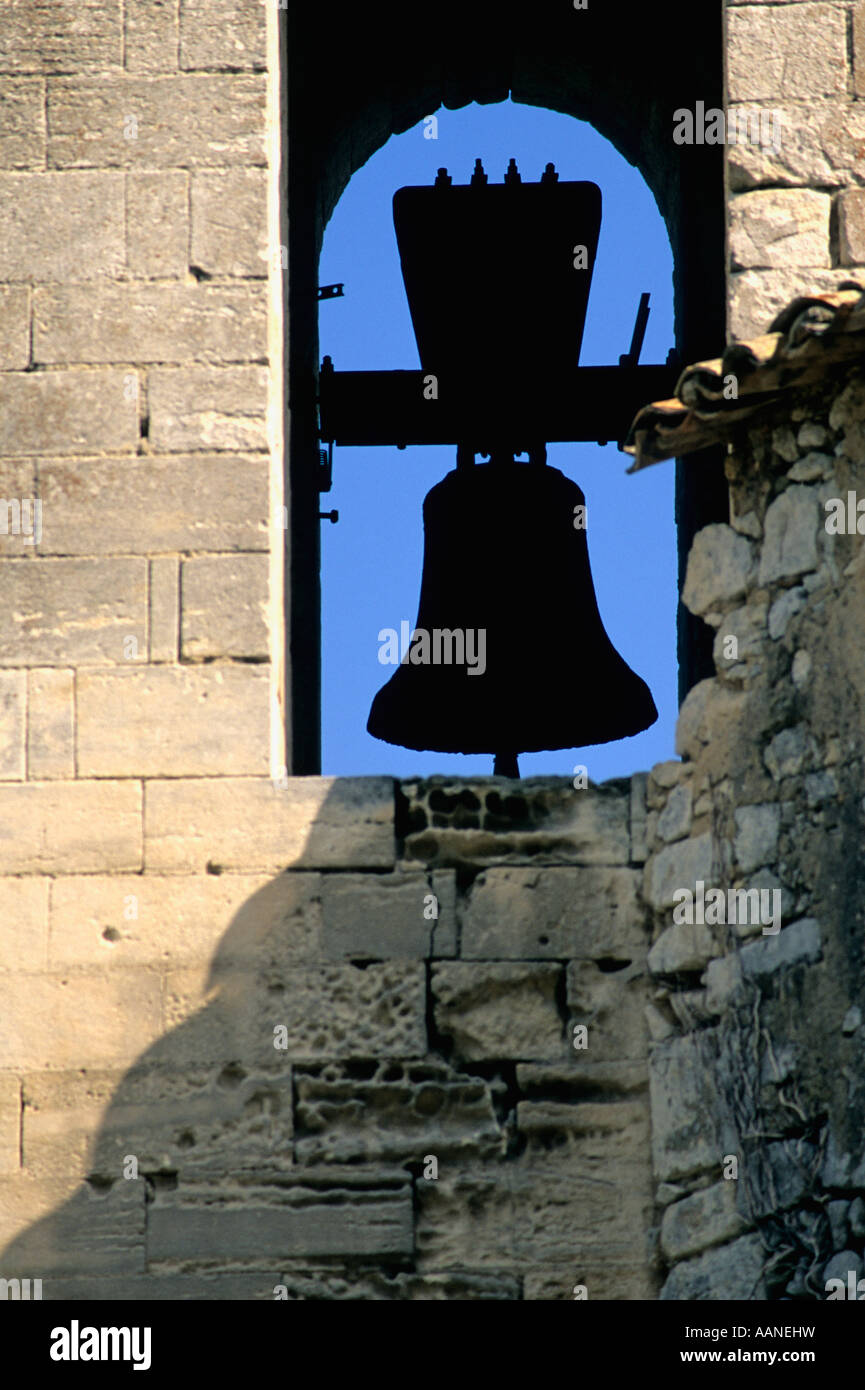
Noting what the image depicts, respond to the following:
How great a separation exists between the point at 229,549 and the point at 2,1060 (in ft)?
3.92

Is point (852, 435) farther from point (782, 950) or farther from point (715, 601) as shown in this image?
point (782, 950)

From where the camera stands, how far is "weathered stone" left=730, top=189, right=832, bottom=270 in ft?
16.0

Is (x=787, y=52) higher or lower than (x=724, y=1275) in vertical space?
higher

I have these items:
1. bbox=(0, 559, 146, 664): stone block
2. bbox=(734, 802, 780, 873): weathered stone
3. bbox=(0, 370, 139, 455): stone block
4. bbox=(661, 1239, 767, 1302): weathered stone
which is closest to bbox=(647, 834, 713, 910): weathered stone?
bbox=(734, 802, 780, 873): weathered stone

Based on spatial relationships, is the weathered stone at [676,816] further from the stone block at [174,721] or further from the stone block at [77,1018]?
the stone block at [77,1018]

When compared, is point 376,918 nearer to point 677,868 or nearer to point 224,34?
point 677,868

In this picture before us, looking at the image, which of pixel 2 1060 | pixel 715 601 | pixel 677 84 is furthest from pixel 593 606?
pixel 2 1060

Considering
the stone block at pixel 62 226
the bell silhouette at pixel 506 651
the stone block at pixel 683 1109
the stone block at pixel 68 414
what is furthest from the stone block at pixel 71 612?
the stone block at pixel 683 1109

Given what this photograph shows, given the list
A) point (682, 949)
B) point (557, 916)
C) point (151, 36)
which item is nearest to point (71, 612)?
point (557, 916)

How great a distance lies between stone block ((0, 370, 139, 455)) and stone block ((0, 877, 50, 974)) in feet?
→ 3.18

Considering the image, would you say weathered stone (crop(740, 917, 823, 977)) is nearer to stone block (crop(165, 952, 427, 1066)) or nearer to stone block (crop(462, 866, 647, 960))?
stone block (crop(462, 866, 647, 960))

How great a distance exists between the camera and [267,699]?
4.81m

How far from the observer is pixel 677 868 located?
4.57m

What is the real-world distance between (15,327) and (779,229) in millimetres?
1716
